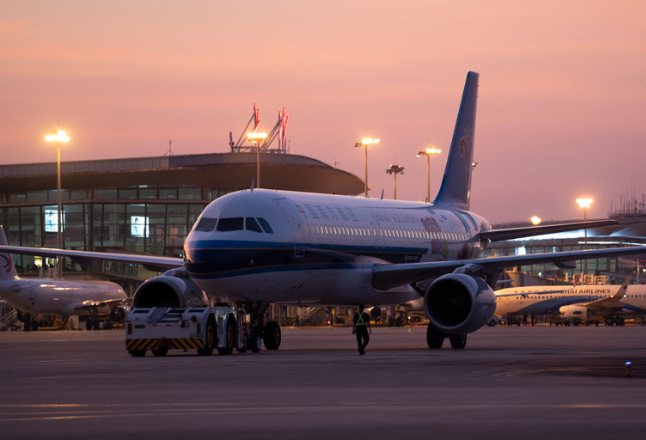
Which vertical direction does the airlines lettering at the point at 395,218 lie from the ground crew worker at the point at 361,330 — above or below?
above

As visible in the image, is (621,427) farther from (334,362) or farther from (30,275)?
(30,275)

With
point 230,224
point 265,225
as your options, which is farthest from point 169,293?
point 265,225

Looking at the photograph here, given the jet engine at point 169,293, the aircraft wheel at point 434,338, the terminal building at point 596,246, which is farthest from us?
the terminal building at point 596,246

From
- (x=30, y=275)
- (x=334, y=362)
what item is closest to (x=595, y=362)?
(x=334, y=362)

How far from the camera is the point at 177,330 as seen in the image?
2914 cm

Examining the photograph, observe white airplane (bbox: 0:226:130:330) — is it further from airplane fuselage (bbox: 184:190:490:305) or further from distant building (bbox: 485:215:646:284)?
distant building (bbox: 485:215:646:284)

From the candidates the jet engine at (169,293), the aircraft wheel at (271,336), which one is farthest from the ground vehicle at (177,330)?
the aircraft wheel at (271,336)

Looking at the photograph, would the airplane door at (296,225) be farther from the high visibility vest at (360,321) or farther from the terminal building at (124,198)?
the terminal building at (124,198)

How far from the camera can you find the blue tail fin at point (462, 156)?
42781 millimetres

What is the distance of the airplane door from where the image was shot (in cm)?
3050

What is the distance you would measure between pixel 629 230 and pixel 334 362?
5750 inches

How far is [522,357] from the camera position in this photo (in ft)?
87.8

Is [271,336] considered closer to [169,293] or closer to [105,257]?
[169,293]

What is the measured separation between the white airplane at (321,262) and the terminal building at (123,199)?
223 feet
